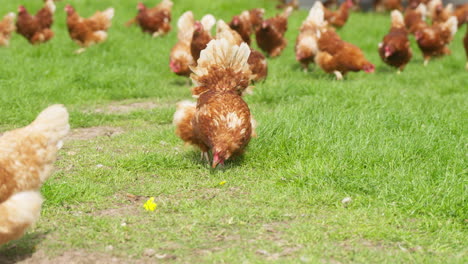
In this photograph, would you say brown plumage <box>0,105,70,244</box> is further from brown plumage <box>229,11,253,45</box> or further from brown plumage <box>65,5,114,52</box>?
brown plumage <box>65,5,114,52</box>

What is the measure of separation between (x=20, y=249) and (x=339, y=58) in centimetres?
647

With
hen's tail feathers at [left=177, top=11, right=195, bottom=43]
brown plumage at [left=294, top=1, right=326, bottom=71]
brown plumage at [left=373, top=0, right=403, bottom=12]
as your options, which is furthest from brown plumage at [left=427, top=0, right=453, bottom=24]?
hen's tail feathers at [left=177, top=11, right=195, bottom=43]

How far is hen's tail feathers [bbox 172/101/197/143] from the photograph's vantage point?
17.0ft

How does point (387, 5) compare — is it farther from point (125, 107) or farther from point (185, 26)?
point (125, 107)

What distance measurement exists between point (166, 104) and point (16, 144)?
4267 millimetres

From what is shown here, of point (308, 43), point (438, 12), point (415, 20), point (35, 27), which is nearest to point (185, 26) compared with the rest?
point (308, 43)

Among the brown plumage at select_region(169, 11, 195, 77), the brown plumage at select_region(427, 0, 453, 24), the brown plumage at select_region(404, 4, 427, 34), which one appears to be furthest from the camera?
the brown plumage at select_region(427, 0, 453, 24)

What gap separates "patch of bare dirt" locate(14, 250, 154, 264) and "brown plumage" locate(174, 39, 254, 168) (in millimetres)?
1484

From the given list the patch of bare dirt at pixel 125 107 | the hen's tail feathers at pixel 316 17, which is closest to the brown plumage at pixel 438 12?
the hen's tail feathers at pixel 316 17

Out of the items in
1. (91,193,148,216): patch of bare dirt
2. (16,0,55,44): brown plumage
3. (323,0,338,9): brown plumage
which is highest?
(323,0,338,9): brown plumage

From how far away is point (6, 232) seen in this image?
3080 mm

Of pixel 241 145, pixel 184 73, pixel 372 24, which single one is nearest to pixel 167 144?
pixel 241 145

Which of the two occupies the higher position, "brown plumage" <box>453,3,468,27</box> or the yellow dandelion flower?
"brown plumage" <box>453,3,468,27</box>

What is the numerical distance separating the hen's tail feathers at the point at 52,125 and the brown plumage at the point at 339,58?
606 cm
